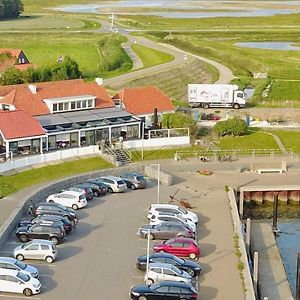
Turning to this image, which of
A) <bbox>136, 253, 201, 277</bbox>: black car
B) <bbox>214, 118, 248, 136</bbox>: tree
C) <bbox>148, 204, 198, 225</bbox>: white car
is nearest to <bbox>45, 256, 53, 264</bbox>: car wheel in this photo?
<bbox>136, 253, 201, 277</bbox>: black car

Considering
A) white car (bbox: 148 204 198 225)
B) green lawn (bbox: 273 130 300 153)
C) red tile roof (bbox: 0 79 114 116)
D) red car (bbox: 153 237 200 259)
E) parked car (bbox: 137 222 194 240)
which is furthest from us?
green lawn (bbox: 273 130 300 153)

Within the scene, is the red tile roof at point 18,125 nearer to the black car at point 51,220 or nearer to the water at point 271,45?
the black car at point 51,220

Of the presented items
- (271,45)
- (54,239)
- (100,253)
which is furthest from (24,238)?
(271,45)

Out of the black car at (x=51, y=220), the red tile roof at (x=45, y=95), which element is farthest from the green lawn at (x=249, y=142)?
the black car at (x=51, y=220)

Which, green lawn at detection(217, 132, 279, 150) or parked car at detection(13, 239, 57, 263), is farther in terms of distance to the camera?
green lawn at detection(217, 132, 279, 150)

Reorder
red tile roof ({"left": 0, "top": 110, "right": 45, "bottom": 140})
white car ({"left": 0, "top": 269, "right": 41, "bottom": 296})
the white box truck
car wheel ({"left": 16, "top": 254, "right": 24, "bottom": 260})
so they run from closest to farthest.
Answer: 1. white car ({"left": 0, "top": 269, "right": 41, "bottom": 296})
2. car wheel ({"left": 16, "top": 254, "right": 24, "bottom": 260})
3. red tile roof ({"left": 0, "top": 110, "right": 45, "bottom": 140})
4. the white box truck

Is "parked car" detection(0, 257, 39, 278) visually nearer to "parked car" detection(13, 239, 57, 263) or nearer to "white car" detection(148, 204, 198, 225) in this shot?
"parked car" detection(13, 239, 57, 263)
